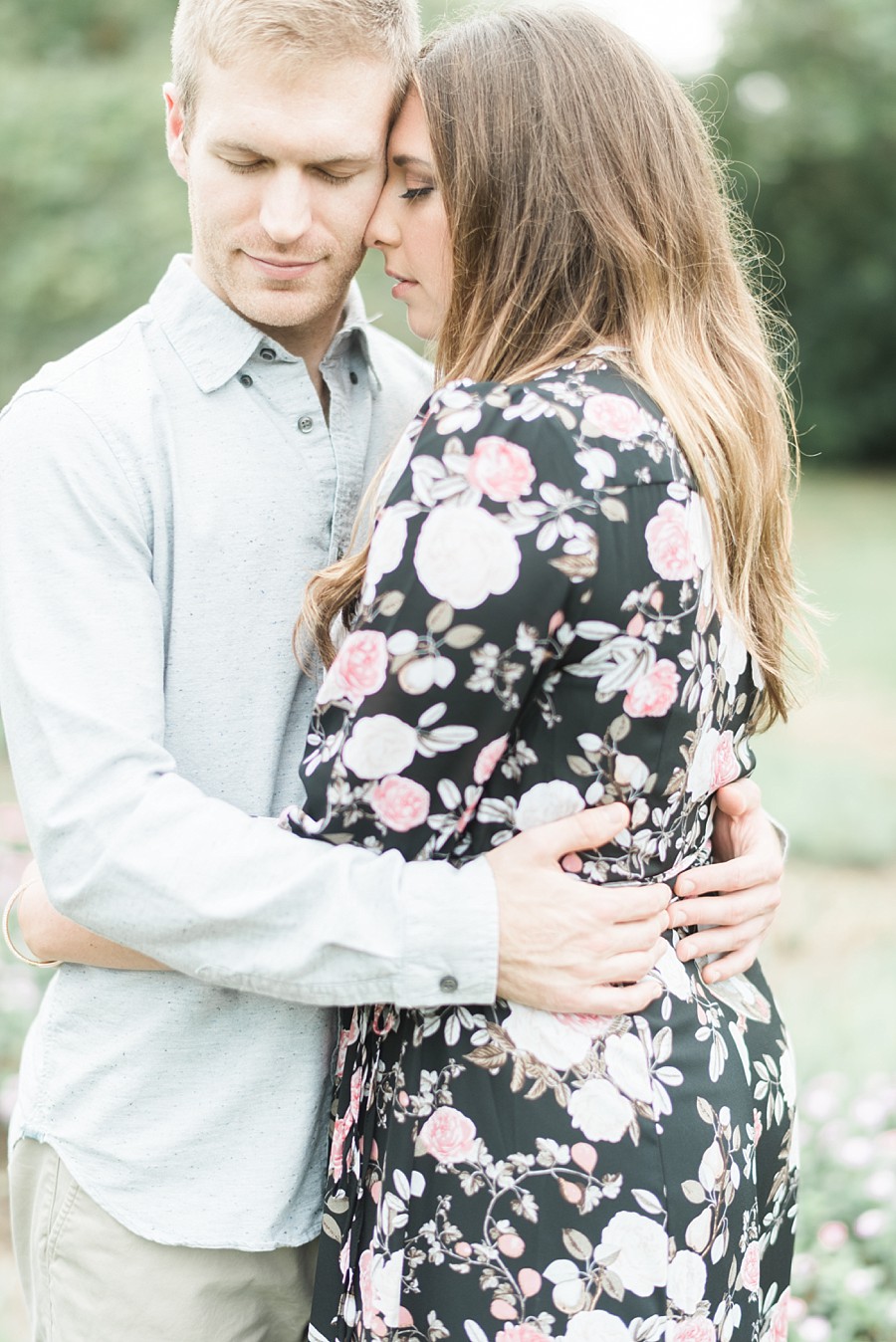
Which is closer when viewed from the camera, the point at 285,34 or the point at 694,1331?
the point at 694,1331

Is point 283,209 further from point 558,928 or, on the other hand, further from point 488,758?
point 558,928

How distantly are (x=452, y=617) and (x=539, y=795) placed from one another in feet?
0.87

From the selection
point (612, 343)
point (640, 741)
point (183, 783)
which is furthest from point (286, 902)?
point (612, 343)

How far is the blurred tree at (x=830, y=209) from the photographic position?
2117 cm

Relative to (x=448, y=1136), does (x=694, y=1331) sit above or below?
below

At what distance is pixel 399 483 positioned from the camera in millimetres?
1631

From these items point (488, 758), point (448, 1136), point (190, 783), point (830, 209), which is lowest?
point (448, 1136)

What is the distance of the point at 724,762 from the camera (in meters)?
1.96

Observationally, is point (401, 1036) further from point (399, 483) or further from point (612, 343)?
point (612, 343)

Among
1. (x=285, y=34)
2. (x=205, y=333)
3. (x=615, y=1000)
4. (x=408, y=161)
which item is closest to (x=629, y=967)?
(x=615, y=1000)

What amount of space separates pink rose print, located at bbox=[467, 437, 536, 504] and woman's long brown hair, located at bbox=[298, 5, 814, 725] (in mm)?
175

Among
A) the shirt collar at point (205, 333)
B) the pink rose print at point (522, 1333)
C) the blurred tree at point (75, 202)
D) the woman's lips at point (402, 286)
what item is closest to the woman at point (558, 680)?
the pink rose print at point (522, 1333)

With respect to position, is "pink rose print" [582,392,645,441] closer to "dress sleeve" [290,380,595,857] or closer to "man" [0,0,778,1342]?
"dress sleeve" [290,380,595,857]

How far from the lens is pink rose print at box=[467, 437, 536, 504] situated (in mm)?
1582
